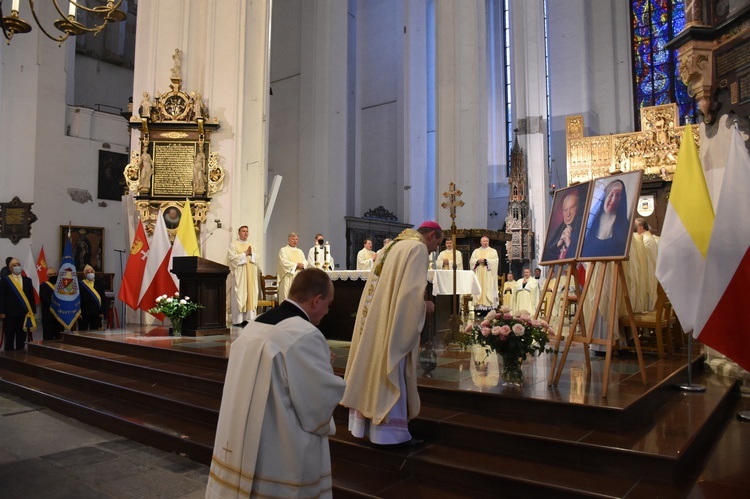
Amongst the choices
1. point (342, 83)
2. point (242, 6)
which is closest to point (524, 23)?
point (342, 83)

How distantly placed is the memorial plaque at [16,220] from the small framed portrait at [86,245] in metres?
1.25

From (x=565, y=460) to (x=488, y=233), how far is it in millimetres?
9560

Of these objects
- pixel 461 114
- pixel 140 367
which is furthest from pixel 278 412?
pixel 461 114

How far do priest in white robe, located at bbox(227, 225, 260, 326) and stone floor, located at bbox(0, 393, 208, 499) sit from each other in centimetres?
437

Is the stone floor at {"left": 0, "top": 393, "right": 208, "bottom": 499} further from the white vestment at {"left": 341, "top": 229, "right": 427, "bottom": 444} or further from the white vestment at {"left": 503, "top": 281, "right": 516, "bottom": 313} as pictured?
the white vestment at {"left": 503, "top": 281, "right": 516, "bottom": 313}

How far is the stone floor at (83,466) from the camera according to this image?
12.6 ft

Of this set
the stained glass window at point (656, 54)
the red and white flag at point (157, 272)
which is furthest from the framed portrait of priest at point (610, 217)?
the stained glass window at point (656, 54)

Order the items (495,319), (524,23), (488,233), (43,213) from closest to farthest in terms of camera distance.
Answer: (495,319), (488,233), (43,213), (524,23)

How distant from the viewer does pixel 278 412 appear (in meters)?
2.22

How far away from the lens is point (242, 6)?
37.1 ft

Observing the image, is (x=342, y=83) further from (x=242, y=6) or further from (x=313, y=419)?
(x=313, y=419)

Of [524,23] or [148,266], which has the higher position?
[524,23]

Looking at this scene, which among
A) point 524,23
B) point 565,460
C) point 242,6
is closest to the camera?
point 565,460

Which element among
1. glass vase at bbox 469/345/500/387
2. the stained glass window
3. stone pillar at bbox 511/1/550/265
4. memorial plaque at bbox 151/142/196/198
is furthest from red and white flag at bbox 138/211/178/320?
the stained glass window
